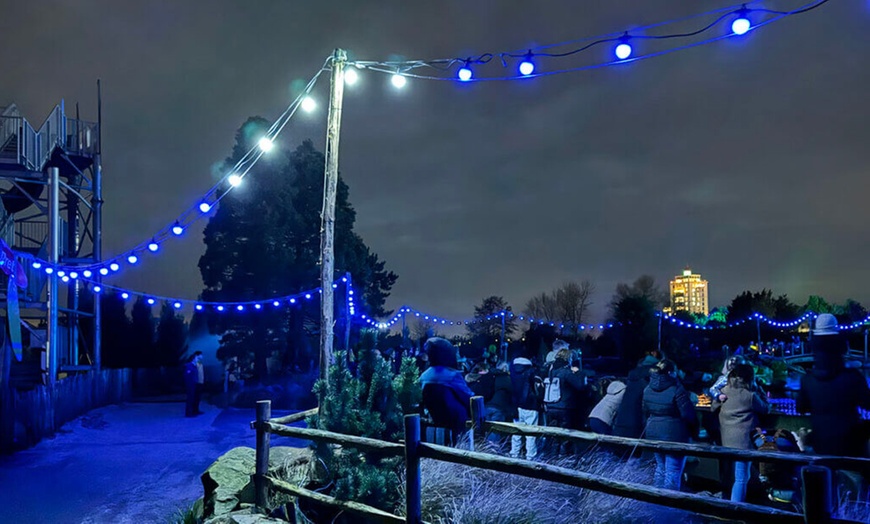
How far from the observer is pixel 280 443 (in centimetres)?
1352

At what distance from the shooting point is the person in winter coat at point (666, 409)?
688 centimetres

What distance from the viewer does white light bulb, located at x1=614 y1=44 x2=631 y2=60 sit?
783 centimetres

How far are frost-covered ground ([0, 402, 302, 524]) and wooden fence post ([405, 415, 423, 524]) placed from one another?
15.5ft

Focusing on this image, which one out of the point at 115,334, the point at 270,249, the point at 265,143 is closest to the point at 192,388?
the point at 270,249

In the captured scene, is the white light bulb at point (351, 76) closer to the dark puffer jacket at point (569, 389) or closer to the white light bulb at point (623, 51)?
the white light bulb at point (623, 51)

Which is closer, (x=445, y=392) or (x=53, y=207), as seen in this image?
(x=445, y=392)

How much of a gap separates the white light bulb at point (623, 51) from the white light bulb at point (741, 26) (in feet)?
3.95

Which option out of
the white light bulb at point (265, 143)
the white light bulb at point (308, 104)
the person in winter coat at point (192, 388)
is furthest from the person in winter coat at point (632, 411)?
the person in winter coat at point (192, 388)

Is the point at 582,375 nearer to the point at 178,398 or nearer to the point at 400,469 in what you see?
the point at 400,469

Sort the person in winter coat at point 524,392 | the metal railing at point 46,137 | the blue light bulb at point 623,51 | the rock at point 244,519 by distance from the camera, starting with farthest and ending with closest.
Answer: the metal railing at point 46,137, the person in winter coat at point 524,392, the blue light bulb at point 623,51, the rock at point 244,519

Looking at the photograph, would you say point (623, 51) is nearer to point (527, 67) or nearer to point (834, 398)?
point (527, 67)

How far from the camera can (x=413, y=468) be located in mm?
5355

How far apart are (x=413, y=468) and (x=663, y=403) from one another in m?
3.07

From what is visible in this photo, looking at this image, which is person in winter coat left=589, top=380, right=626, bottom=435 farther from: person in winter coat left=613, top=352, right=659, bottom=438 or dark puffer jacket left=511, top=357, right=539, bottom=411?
dark puffer jacket left=511, top=357, right=539, bottom=411
